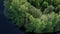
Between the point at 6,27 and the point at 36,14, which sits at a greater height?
the point at 36,14

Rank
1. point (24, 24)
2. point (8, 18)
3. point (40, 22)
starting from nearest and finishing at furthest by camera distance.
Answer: point (40, 22) → point (24, 24) → point (8, 18)

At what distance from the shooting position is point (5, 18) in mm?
2869

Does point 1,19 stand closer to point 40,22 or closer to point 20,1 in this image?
point 20,1

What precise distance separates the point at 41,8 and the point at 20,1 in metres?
0.30

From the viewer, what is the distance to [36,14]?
2.54 metres

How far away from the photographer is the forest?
2.49m

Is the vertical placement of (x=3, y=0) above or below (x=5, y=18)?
above

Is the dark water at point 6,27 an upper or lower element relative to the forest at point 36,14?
lower

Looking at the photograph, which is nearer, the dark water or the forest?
the forest

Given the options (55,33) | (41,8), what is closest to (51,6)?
(41,8)

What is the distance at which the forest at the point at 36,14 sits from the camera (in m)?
2.49

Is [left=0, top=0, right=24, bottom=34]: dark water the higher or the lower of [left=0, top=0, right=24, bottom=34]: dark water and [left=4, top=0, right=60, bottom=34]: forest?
the lower

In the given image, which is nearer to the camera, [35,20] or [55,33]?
[35,20]

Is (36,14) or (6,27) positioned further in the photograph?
(6,27)
